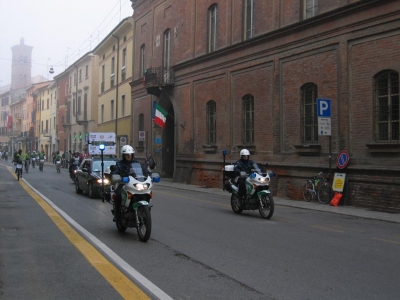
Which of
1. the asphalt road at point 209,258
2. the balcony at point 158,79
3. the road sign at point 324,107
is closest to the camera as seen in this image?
the asphalt road at point 209,258

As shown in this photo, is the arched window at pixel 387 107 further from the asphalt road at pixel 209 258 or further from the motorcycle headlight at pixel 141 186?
the motorcycle headlight at pixel 141 186

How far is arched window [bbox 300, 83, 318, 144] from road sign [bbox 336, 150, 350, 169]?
73.4 inches

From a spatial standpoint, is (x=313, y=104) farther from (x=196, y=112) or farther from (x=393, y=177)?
(x=196, y=112)

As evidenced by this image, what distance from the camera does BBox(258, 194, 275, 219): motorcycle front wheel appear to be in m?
12.1

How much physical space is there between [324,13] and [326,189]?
6.35 meters

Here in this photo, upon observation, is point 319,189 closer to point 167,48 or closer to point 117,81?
point 167,48

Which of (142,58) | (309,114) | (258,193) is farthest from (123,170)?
(142,58)

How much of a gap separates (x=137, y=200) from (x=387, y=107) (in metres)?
10.0

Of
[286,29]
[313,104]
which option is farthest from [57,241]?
[286,29]

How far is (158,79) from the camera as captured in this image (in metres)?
31.0

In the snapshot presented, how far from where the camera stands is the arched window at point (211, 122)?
85.4 feet

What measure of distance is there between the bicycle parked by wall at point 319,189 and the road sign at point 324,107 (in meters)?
2.25

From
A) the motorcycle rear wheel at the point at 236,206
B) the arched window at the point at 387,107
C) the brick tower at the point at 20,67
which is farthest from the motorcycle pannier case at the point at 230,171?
the brick tower at the point at 20,67

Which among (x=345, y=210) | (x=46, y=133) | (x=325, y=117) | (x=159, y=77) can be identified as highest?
(x=159, y=77)
